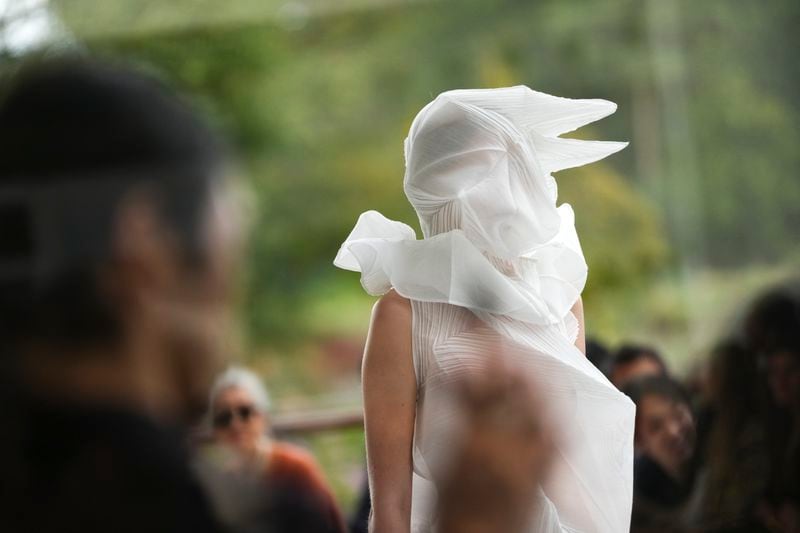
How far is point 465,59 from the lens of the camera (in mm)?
10203

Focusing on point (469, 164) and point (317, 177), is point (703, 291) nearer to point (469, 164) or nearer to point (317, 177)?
point (317, 177)

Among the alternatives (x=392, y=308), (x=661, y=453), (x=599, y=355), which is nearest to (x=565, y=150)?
(x=392, y=308)

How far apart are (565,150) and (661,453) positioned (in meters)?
1.54

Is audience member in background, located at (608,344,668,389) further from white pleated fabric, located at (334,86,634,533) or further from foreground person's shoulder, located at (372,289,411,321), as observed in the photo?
foreground person's shoulder, located at (372,289,411,321)

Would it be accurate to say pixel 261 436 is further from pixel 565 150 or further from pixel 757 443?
pixel 757 443

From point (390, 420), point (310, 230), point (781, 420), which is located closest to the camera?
point (390, 420)

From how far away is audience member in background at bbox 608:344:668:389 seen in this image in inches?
113

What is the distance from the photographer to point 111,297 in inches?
24.8

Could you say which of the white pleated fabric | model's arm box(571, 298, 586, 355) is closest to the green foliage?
model's arm box(571, 298, 586, 355)

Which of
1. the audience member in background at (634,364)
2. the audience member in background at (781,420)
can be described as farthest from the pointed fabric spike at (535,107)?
the audience member in background at (781,420)

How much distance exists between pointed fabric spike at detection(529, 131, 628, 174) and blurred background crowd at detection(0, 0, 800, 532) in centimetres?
50

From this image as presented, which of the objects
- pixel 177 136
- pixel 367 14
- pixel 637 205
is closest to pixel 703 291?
pixel 637 205

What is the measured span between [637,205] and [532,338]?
8.04 m

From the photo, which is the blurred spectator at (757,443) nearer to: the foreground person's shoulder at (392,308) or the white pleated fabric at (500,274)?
the white pleated fabric at (500,274)
